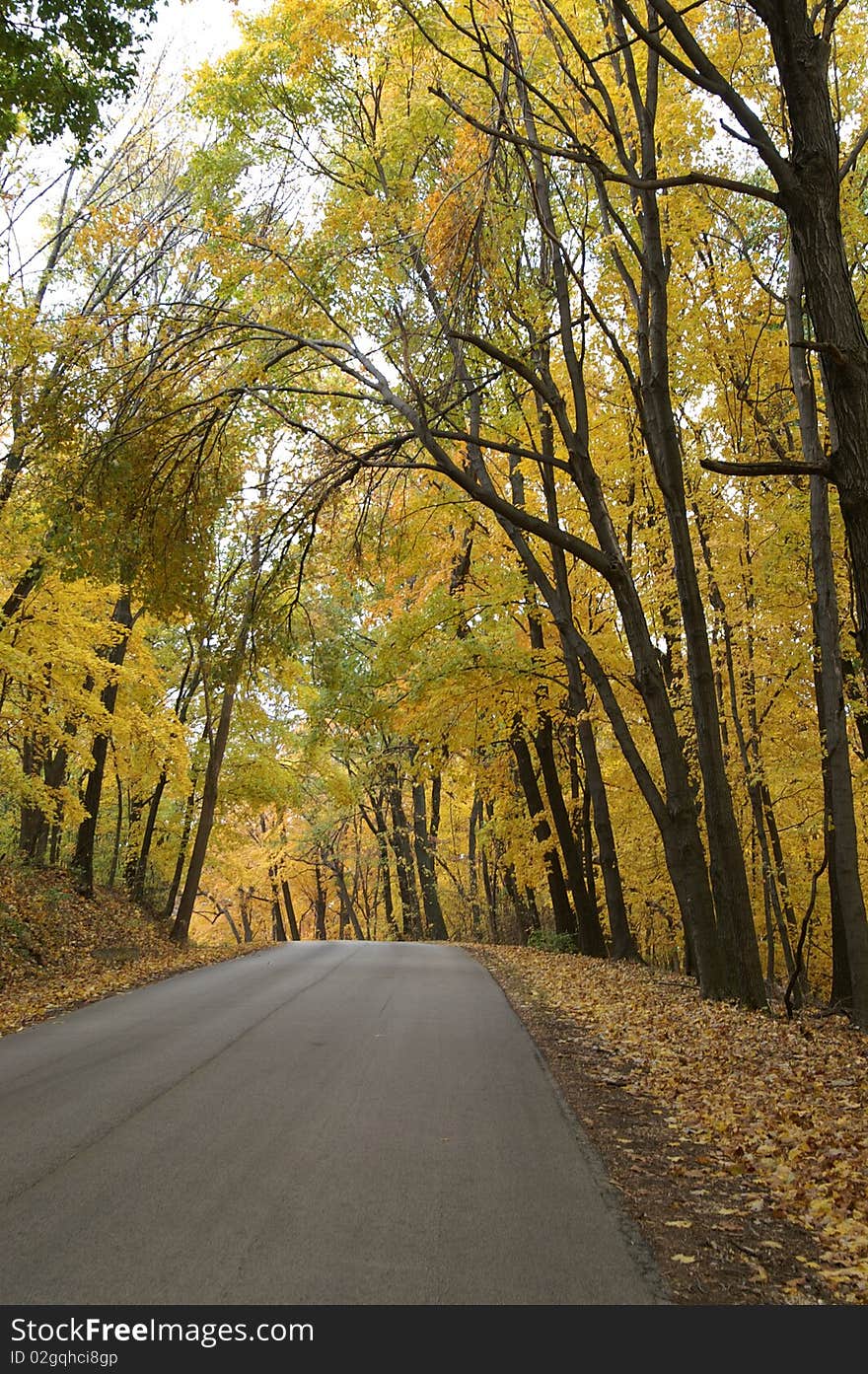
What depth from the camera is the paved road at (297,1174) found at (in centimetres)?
378

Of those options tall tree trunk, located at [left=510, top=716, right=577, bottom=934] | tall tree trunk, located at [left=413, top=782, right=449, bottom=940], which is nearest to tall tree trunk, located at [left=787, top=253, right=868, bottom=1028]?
tall tree trunk, located at [left=510, top=716, right=577, bottom=934]

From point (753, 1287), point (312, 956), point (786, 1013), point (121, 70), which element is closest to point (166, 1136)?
point (753, 1287)

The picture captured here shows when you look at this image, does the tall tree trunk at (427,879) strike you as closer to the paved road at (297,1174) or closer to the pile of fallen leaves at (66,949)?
the pile of fallen leaves at (66,949)

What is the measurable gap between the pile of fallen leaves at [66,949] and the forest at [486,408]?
1518 mm

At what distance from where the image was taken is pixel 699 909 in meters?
11.4

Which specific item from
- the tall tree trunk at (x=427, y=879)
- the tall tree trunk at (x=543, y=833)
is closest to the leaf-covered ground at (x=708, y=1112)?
the tall tree trunk at (x=543, y=833)

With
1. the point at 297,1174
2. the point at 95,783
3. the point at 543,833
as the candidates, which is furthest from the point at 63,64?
the point at 543,833

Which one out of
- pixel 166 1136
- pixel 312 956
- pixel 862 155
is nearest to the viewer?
pixel 166 1136

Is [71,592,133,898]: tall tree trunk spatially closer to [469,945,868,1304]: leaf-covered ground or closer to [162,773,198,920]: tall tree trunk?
[162,773,198,920]: tall tree trunk

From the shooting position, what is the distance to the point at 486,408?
15352mm

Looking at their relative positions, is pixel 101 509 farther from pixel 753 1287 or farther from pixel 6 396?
pixel 753 1287

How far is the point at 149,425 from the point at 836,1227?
9.17 meters

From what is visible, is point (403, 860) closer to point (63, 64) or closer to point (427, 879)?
point (427, 879)

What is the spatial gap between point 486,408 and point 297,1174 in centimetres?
1256
